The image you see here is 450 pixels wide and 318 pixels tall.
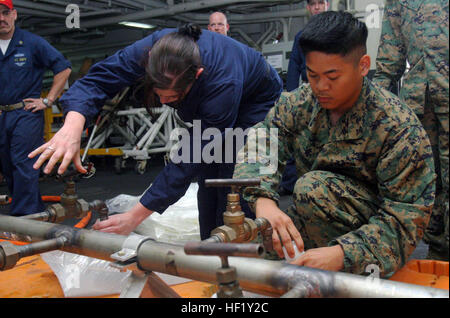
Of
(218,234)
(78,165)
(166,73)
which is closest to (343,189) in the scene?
(218,234)

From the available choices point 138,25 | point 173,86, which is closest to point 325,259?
point 173,86

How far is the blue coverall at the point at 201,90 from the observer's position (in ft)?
4.13

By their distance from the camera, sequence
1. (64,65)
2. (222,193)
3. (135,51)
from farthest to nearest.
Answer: (64,65)
(222,193)
(135,51)

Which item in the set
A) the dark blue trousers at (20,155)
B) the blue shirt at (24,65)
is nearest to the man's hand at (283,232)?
the dark blue trousers at (20,155)

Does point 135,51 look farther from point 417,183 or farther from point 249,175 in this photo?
point 417,183

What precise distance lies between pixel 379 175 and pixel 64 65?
207 cm

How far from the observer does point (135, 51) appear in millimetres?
1374

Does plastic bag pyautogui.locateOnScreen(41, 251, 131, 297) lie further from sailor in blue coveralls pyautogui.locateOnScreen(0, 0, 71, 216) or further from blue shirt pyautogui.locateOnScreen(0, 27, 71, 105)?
blue shirt pyautogui.locateOnScreen(0, 27, 71, 105)

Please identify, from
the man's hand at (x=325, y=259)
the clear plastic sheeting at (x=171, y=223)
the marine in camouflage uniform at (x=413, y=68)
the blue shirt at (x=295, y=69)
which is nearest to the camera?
the man's hand at (x=325, y=259)

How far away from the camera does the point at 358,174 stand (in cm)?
107

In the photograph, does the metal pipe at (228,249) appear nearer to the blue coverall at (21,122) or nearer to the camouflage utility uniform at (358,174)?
the camouflage utility uniform at (358,174)

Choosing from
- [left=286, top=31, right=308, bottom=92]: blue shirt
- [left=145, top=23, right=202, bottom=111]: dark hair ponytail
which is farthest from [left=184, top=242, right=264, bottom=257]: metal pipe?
[left=286, top=31, right=308, bottom=92]: blue shirt

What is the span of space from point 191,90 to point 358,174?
546 millimetres

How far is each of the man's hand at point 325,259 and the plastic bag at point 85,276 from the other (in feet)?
1.61
